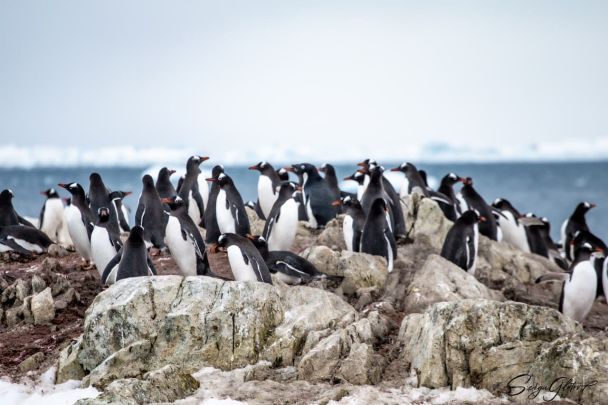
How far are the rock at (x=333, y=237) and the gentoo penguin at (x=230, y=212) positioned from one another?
1.12 m

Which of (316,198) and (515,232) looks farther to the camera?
(515,232)

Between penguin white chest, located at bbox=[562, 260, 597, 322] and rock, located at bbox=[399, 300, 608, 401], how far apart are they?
10.4ft

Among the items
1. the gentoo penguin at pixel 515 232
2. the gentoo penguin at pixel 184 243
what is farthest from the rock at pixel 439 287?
the gentoo penguin at pixel 515 232

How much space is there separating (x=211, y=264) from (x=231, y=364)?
3144mm

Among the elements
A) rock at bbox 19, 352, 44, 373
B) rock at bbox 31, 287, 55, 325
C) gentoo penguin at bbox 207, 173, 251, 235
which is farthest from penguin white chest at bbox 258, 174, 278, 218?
rock at bbox 19, 352, 44, 373

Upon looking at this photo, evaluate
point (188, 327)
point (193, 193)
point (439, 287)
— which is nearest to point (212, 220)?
point (193, 193)

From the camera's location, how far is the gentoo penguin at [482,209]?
13.6 meters

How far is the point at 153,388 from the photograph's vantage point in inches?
257

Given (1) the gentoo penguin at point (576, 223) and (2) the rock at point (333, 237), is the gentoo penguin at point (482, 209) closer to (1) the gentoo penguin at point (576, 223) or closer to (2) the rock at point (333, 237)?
(2) the rock at point (333, 237)

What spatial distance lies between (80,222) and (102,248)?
118cm

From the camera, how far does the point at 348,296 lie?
372 inches

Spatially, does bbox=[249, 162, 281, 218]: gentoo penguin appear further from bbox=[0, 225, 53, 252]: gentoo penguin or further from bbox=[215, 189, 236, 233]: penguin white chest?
bbox=[0, 225, 53, 252]: gentoo penguin

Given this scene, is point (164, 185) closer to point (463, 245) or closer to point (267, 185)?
point (267, 185)

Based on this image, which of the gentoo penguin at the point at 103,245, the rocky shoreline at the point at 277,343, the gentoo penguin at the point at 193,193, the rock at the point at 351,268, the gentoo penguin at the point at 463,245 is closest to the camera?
the rocky shoreline at the point at 277,343
